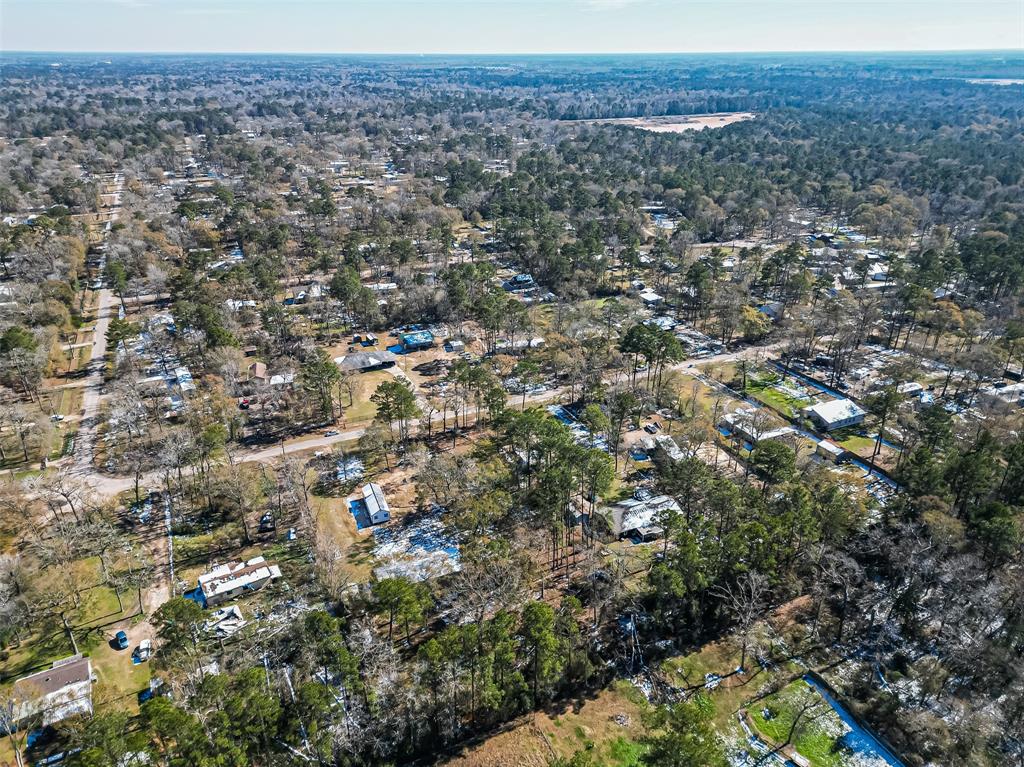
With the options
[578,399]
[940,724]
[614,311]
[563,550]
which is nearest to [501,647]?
[563,550]

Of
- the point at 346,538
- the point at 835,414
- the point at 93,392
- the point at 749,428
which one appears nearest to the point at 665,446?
the point at 749,428

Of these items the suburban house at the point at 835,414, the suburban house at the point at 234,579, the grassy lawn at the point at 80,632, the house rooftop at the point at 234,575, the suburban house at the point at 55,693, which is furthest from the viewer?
the suburban house at the point at 835,414

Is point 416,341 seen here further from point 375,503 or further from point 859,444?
point 859,444

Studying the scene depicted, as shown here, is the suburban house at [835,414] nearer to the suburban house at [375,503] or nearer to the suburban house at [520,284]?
the suburban house at [375,503]

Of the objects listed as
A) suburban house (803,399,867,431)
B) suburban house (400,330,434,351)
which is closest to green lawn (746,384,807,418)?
suburban house (803,399,867,431)

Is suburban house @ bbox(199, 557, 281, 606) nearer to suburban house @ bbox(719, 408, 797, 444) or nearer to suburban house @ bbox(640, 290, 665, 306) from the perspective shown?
suburban house @ bbox(719, 408, 797, 444)

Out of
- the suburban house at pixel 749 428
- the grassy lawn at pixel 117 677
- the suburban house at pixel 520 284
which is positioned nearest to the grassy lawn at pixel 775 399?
the suburban house at pixel 749 428
